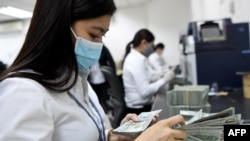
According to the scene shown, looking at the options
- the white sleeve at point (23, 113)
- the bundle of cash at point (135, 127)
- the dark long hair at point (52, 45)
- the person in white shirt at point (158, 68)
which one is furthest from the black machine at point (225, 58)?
the white sleeve at point (23, 113)

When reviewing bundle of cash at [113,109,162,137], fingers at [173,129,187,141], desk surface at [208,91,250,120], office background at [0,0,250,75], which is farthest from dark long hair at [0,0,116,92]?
office background at [0,0,250,75]

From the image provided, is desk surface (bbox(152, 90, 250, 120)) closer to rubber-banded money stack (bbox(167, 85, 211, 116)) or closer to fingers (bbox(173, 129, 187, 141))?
rubber-banded money stack (bbox(167, 85, 211, 116))

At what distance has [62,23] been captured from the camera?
2.68 feet

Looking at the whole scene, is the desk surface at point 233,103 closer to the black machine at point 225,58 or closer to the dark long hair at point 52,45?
the black machine at point 225,58

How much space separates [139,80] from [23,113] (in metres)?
1.89

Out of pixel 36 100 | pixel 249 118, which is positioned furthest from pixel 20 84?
pixel 249 118

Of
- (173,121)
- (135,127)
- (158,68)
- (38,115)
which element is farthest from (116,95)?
(158,68)

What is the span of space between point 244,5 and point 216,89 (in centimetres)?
78

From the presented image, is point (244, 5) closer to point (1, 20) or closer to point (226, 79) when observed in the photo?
point (226, 79)

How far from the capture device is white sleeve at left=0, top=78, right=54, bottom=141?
69 centimetres

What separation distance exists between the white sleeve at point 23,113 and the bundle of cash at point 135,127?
0.24m

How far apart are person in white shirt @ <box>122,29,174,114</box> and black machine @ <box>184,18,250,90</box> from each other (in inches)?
18.0

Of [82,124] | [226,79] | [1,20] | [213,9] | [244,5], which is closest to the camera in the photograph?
[82,124]

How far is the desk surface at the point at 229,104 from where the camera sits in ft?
5.06
